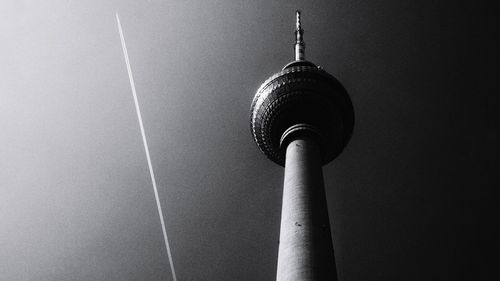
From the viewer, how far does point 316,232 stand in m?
12.9

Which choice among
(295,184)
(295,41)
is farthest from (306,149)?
(295,41)

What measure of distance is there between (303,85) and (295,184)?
811 cm

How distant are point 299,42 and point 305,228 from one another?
16374mm

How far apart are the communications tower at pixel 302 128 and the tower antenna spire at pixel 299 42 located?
6 centimetres

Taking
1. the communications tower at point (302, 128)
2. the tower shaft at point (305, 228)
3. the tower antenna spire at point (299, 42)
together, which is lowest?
the tower shaft at point (305, 228)

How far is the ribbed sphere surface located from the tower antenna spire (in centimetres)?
372

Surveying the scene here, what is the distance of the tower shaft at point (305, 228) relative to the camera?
11.6 meters

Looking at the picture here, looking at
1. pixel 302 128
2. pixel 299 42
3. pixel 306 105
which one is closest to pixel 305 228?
pixel 302 128

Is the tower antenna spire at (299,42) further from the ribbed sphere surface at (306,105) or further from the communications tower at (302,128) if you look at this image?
the ribbed sphere surface at (306,105)

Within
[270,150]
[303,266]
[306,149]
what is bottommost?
[303,266]

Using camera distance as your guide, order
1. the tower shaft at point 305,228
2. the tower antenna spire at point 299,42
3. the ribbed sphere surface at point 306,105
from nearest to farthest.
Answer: the tower shaft at point 305,228 < the ribbed sphere surface at point 306,105 < the tower antenna spire at point 299,42

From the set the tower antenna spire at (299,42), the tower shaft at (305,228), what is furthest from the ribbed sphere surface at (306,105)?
the tower shaft at (305,228)

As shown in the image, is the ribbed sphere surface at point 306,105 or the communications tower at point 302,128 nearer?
the communications tower at point 302,128

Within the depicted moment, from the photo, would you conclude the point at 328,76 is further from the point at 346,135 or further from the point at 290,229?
the point at 290,229
